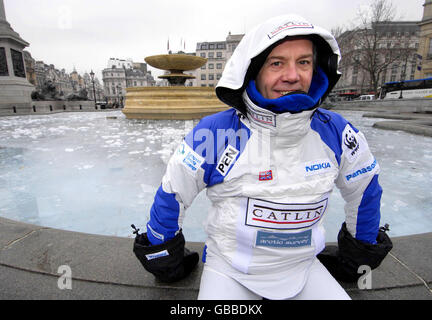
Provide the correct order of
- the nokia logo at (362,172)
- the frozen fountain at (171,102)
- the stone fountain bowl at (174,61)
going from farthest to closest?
the stone fountain bowl at (174,61) < the frozen fountain at (171,102) < the nokia logo at (362,172)

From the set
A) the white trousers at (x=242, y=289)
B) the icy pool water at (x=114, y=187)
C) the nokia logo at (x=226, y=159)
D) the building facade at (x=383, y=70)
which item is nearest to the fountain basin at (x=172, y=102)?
the icy pool water at (x=114, y=187)

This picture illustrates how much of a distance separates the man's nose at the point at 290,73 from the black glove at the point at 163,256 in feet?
3.40

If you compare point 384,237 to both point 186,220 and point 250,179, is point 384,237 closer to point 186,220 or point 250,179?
point 250,179

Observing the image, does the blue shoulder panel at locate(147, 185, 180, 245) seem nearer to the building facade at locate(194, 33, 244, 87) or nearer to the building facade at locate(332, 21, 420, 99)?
the building facade at locate(332, 21, 420, 99)

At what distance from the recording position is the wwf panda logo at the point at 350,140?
1452mm

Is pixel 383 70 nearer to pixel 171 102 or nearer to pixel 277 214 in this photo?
pixel 171 102

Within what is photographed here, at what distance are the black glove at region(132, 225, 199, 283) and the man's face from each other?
0.98m

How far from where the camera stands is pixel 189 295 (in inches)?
60.6

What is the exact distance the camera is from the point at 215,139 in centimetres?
137

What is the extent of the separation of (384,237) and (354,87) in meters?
74.6

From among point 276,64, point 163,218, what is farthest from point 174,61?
point 163,218

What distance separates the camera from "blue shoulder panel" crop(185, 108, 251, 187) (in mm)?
1339

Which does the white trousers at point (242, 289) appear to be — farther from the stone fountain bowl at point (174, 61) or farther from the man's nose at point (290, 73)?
the stone fountain bowl at point (174, 61)
